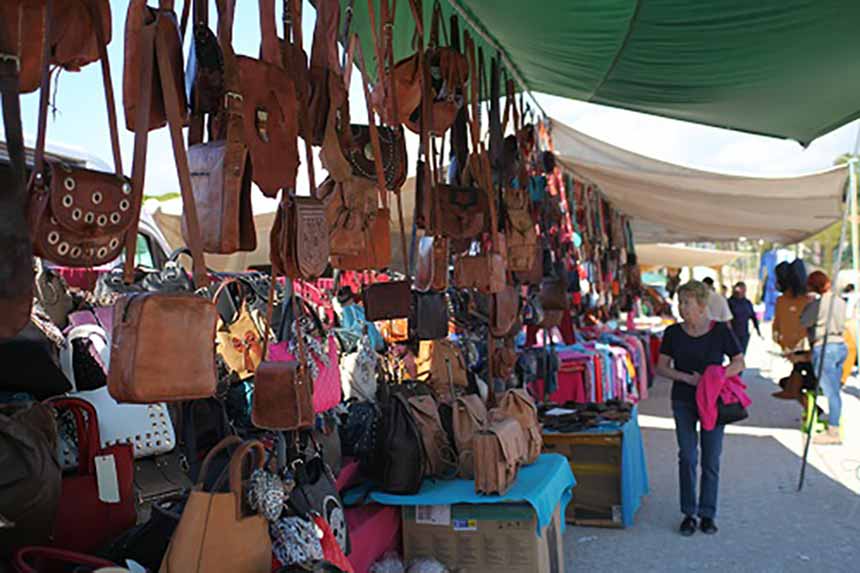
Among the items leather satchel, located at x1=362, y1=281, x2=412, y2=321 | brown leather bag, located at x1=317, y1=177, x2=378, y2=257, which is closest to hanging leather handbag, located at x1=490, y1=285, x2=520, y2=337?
leather satchel, located at x1=362, y1=281, x2=412, y2=321

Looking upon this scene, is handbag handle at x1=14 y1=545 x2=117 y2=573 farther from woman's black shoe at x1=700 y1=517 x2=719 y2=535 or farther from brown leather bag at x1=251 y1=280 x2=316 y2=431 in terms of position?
woman's black shoe at x1=700 y1=517 x2=719 y2=535

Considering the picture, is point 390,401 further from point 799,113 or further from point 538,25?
point 799,113

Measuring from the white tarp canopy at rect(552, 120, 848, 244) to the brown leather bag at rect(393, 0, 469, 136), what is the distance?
4021 millimetres

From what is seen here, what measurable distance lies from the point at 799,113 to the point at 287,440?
4583 millimetres

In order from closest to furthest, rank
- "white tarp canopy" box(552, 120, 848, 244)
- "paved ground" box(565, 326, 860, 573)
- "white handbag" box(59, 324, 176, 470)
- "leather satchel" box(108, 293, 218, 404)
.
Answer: "leather satchel" box(108, 293, 218, 404) → "white handbag" box(59, 324, 176, 470) → "paved ground" box(565, 326, 860, 573) → "white tarp canopy" box(552, 120, 848, 244)

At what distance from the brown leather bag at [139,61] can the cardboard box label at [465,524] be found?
2.58 meters

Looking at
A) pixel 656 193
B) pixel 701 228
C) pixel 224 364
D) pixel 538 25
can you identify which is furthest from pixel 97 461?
pixel 701 228

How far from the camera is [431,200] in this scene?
3.46m

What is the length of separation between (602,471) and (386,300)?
2965mm

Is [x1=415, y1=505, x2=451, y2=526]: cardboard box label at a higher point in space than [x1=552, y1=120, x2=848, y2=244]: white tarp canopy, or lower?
lower

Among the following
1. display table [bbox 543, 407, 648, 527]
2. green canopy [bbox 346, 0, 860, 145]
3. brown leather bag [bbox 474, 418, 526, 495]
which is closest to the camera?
brown leather bag [bbox 474, 418, 526, 495]

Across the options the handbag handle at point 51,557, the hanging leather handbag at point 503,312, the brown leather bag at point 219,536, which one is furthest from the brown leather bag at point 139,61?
the hanging leather handbag at point 503,312

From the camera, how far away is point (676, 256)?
22172 mm

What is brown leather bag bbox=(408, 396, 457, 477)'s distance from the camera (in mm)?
3887
